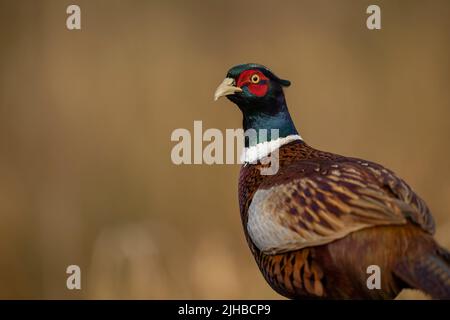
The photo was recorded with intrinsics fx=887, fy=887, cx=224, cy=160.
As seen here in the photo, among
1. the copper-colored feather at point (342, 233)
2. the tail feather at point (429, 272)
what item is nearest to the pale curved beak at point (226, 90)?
the copper-colored feather at point (342, 233)

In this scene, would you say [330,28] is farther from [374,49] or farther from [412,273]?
[412,273]

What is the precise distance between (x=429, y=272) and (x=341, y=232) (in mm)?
354

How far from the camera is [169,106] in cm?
629

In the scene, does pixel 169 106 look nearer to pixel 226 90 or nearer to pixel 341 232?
pixel 226 90

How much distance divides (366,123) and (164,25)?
167 centimetres

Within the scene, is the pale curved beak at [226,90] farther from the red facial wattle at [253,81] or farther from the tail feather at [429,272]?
the tail feather at [429,272]

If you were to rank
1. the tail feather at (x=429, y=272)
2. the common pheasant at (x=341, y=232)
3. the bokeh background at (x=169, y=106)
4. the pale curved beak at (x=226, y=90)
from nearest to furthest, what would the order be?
the tail feather at (x=429, y=272) → the common pheasant at (x=341, y=232) → the pale curved beak at (x=226, y=90) → the bokeh background at (x=169, y=106)

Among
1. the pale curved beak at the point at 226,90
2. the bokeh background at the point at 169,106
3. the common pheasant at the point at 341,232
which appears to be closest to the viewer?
the common pheasant at the point at 341,232

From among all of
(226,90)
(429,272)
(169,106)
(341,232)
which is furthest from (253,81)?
(169,106)

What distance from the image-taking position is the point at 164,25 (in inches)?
259

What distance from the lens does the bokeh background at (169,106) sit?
579cm

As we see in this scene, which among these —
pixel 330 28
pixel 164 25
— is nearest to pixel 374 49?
pixel 330 28

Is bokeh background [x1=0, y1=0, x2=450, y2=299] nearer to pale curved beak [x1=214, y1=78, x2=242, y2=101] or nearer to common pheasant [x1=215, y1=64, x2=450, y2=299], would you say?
pale curved beak [x1=214, y1=78, x2=242, y2=101]

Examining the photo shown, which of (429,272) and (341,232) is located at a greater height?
(341,232)
